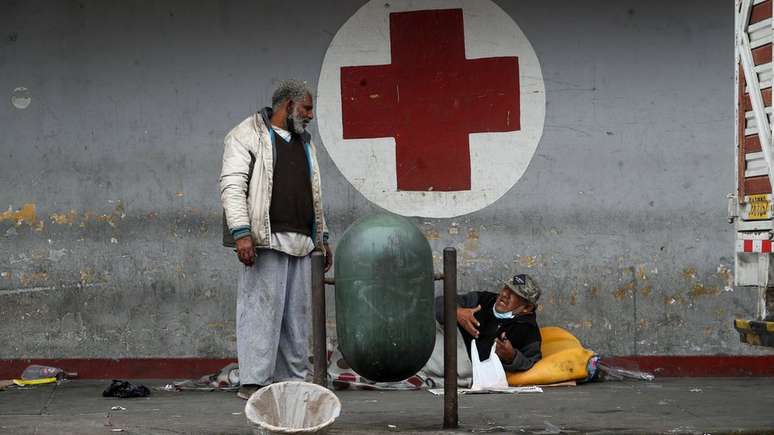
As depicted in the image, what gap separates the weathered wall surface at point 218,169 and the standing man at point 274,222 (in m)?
1.05

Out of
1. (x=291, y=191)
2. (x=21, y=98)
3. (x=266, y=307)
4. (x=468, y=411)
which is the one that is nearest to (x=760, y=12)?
(x=468, y=411)

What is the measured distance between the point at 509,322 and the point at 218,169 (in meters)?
1.99

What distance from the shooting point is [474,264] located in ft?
22.9

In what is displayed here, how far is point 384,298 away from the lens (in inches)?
187

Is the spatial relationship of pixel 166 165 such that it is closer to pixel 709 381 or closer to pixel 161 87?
pixel 161 87

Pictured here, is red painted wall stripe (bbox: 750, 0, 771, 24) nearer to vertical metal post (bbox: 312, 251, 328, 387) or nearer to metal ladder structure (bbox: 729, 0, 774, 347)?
metal ladder structure (bbox: 729, 0, 774, 347)

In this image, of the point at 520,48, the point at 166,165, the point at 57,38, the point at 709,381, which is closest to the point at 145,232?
the point at 166,165

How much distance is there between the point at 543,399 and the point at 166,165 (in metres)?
2.69

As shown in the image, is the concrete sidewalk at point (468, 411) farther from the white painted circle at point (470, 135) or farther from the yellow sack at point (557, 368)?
the white painted circle at point (470, 135)

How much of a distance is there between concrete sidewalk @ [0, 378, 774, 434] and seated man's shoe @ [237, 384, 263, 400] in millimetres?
42

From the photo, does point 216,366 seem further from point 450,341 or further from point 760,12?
point 760,12

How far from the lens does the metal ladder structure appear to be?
5082 mm

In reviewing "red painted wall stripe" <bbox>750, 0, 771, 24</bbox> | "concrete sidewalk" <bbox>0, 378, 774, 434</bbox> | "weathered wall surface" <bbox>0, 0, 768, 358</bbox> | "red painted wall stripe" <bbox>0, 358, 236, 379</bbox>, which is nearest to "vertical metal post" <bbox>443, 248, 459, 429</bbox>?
"concrete sidewalk" <bbox>0, 378, 774, 434</bbox>

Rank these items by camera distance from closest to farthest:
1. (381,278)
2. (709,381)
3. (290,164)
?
(381,278) < (290,164) < (709,381)
